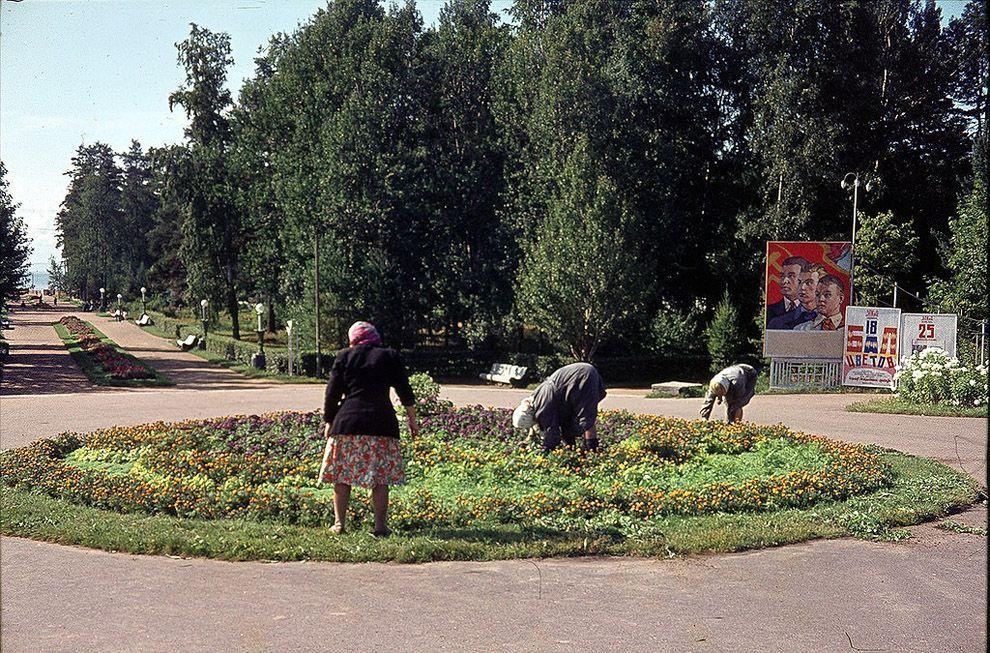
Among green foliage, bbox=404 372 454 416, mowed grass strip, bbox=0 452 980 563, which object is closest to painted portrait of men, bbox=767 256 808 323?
green foliage, bbox=404 372 454 416

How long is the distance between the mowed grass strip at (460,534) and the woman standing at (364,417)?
508mm

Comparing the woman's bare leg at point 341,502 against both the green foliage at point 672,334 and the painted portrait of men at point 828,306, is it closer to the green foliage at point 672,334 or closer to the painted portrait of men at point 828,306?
the painted portrait of men at point 828,306

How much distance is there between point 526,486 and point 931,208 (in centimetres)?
2997

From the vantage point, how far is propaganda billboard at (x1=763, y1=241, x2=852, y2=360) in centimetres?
2362

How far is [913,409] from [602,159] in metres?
16.4

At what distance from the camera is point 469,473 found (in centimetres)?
950

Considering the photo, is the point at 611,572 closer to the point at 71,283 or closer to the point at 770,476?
the point at 770,476

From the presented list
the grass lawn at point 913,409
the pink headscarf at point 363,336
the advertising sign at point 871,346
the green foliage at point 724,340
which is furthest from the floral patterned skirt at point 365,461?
the green foliage at point 724,340

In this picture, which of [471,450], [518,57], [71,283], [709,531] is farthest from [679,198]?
[71,283]

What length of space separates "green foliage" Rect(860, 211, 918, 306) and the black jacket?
2481 centimetres

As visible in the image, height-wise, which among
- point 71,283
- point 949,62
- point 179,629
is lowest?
point 179,629

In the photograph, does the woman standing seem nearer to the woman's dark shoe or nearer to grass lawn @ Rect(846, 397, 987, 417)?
the woman's dark shoe

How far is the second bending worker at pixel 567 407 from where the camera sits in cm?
977

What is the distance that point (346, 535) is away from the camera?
23.3 ft
